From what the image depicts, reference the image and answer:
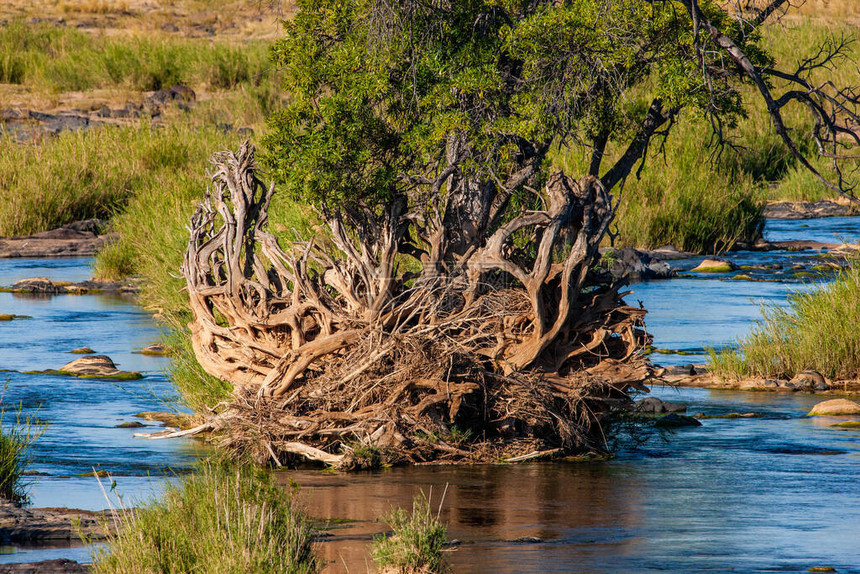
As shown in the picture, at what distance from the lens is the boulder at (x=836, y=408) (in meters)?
12.6

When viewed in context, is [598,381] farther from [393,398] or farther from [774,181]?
[774,181]

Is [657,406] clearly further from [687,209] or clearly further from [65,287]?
[687,209]

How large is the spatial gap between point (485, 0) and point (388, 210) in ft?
6.14

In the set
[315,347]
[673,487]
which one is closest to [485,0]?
[315,347]

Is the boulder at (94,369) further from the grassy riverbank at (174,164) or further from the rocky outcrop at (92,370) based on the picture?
the grassy riverbank at (174,164)

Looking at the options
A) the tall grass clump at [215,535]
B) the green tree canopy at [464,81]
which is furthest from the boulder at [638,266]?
the tall grass clump at [215,535]

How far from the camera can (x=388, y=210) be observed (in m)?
10.8

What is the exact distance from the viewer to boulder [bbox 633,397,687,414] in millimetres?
12656

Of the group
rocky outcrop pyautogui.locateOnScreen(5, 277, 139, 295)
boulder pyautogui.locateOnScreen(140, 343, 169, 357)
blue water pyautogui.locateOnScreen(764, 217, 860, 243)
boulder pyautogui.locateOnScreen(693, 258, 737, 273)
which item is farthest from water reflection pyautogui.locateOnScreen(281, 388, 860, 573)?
blue water pyautogui.locateOnScreen(764, 217, 860, 243)

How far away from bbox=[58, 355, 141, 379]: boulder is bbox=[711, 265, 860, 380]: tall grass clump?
250 inches

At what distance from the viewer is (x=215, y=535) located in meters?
6.30

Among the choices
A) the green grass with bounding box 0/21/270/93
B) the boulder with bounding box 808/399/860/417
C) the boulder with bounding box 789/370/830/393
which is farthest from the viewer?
the green grass with bounding box 0/21/270/93

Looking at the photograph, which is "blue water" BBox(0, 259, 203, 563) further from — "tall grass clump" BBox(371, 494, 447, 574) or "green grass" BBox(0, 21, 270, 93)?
"green grass" BBox(0, 21, 270, 93)

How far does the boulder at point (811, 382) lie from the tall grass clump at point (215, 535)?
27.3 feet
